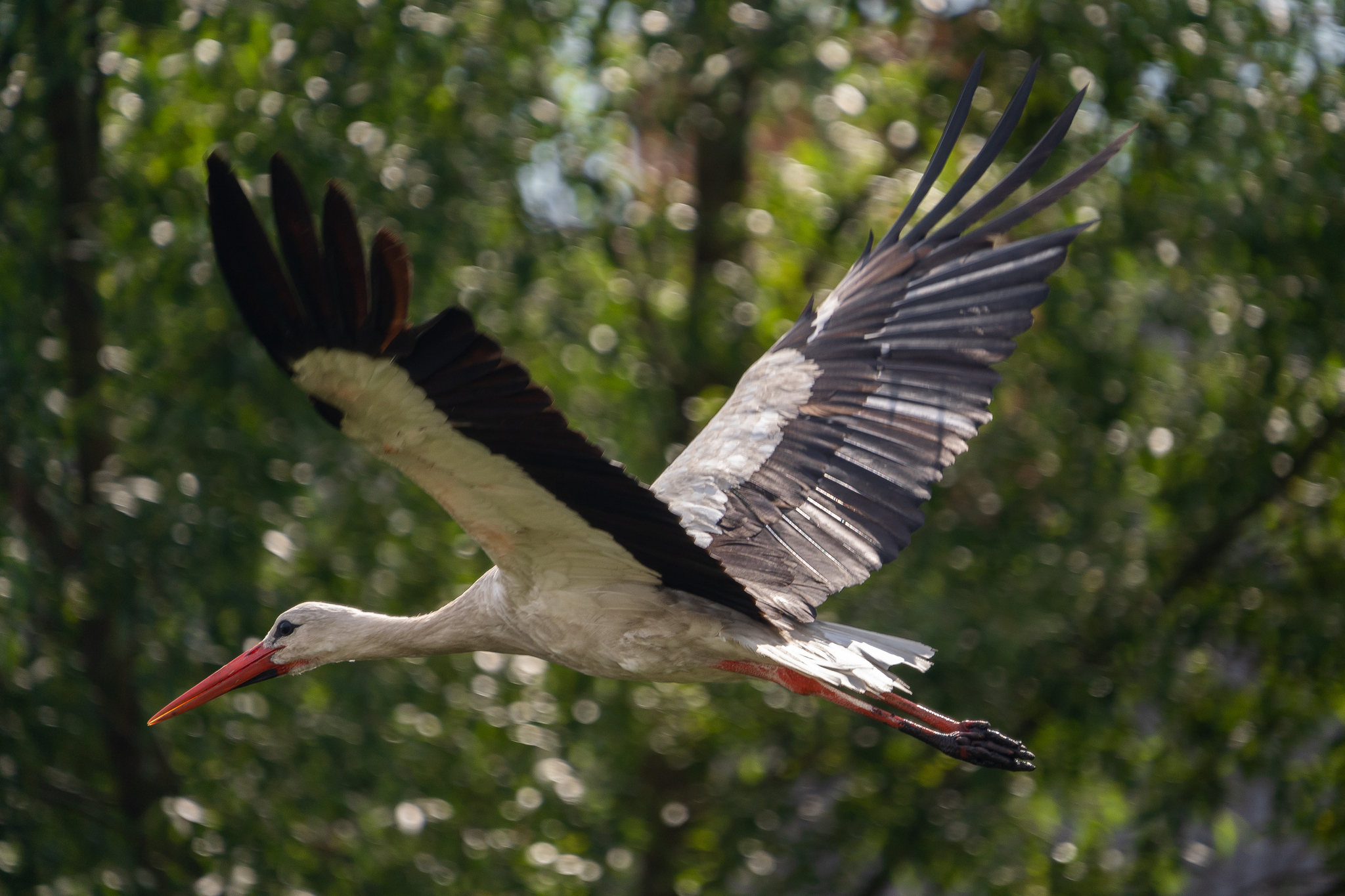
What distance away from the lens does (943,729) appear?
3.91 m

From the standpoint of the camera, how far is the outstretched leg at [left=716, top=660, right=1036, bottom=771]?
381 centimetres

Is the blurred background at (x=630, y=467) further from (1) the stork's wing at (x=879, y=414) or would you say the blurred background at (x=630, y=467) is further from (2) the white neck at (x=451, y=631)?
(1) the stork's wing at (x=879, y=414)

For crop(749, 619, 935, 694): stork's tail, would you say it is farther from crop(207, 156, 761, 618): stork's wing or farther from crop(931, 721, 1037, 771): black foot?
crop(207, 156, 761, 618): stork's wing

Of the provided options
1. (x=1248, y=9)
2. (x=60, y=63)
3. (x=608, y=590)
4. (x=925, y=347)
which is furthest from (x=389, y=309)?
(x=1248, y=9)

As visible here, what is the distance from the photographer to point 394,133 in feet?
19.8

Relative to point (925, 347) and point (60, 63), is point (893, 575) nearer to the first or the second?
point (925, 347)

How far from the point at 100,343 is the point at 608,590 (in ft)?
10.4

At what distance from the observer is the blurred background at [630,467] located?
560cm

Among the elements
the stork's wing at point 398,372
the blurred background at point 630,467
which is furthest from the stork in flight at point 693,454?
the blurred background at point 630,467

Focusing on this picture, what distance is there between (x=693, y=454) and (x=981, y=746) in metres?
1.25

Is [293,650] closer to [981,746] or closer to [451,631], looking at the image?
[451,631]

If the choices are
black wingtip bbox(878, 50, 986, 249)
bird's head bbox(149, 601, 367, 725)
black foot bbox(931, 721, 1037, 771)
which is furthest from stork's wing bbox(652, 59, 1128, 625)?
bird's head bbox(149, 601, 367, 725)

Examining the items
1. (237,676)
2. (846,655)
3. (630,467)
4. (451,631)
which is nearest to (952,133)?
(846,655)

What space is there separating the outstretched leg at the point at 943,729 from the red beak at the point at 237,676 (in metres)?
1.32
